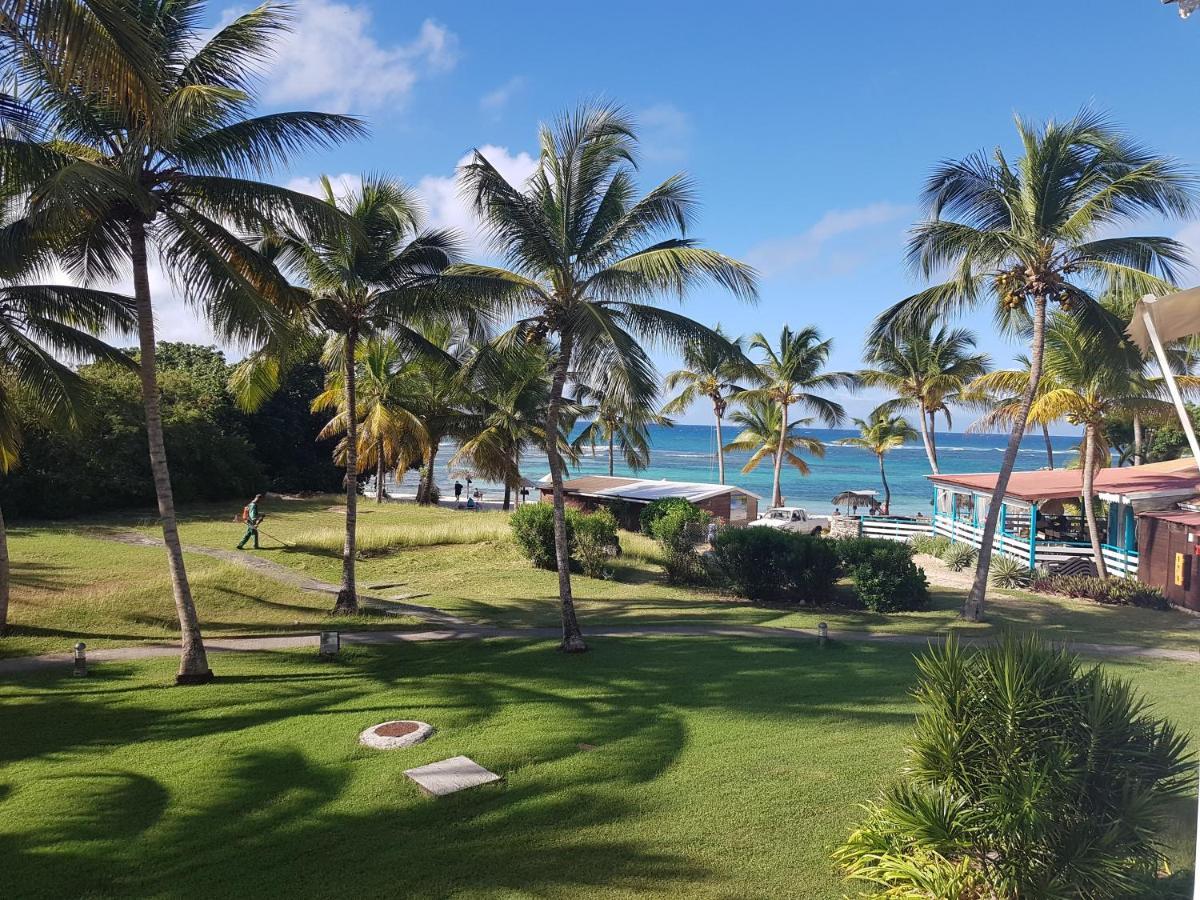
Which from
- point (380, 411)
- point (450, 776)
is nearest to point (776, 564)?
point (450, 776)

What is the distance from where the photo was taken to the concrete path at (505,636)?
11750 millimetres

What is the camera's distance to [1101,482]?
22.1 metres

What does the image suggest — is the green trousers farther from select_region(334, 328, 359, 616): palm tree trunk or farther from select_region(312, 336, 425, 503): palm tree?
select_region(312, 336, 425, 503): palm tree

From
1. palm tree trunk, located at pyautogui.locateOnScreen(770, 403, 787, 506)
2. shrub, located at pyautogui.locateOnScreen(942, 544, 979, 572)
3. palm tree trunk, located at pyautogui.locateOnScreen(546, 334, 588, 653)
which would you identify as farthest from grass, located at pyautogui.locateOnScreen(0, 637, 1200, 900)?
palm tree trunk, located at pyautogui.locateOnScreen(770, 403, 787, 506)

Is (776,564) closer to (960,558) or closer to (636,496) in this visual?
(960,558)

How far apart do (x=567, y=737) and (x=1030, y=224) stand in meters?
13.1

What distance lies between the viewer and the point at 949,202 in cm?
1577

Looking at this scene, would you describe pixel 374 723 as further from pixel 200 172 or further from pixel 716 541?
pixel 716 541

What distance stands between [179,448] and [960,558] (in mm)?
26930

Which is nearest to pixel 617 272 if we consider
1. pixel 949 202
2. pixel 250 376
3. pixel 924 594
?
pixel 250 376

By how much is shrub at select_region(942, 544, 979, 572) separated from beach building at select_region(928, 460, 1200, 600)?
1011mm

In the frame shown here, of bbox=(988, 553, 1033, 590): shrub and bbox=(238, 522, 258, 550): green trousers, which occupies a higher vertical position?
bbox=(238, 522, 258, 550): green trousers

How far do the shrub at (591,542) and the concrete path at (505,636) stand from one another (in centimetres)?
570

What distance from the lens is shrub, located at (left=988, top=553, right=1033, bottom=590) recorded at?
20219 millimetres
